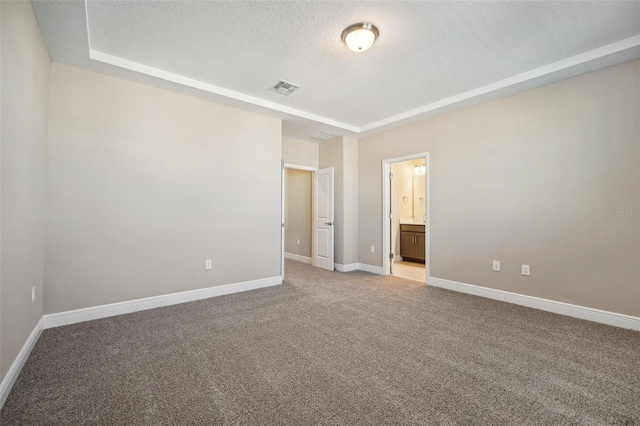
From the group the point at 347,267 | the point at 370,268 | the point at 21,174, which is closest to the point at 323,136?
the point at 347,267

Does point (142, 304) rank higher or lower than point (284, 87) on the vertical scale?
lower

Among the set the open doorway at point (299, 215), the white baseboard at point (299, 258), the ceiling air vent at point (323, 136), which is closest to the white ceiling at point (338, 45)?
the ceiling air vent at point (323, 136)

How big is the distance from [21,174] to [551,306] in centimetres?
504

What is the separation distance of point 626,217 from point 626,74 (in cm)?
139

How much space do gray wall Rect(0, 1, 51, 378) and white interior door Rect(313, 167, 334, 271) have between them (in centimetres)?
397

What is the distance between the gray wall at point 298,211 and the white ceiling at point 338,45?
2.98m

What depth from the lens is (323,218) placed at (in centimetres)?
554

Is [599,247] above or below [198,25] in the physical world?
below

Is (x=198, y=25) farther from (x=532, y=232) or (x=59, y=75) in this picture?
(x=532, y=232)

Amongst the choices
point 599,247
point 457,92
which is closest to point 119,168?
point 457,92

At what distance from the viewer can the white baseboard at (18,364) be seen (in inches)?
62.3

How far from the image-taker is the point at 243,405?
158 cm

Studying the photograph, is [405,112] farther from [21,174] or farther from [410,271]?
[21,174]

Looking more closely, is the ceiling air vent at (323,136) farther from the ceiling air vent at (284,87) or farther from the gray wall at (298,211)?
the ceiling air vent at (284,87)
